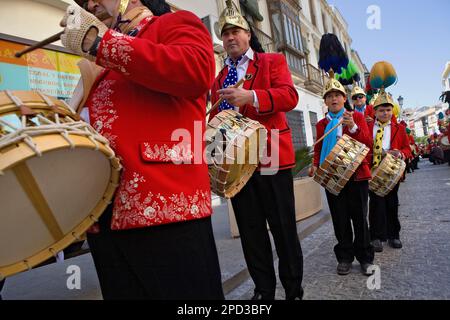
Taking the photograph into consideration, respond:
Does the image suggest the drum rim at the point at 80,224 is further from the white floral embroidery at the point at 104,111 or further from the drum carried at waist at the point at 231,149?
the drum carried at waist at the point at 231,149

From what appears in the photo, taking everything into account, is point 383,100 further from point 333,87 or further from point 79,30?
point 79,30

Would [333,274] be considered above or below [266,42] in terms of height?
below

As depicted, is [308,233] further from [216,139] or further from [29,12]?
[29,12]

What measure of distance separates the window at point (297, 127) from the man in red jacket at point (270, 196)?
12.7m

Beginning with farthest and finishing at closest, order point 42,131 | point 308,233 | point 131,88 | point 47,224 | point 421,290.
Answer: point 308,233 → point 421,290 → point 131,88 → point 47,224 → point 42,131

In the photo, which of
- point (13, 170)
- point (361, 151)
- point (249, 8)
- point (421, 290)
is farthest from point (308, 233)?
point (249, 8)

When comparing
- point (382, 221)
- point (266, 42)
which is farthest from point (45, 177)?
point (266, 42)

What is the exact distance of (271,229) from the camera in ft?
8.14

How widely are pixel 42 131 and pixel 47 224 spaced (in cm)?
37

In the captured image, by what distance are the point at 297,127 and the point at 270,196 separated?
45.7ft

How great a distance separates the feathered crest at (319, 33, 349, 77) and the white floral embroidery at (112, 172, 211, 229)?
184 inches

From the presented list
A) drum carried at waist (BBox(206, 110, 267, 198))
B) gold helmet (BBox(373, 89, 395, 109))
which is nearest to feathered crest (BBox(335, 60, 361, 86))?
gold helmet (BBox(373, 89, 395, 109))

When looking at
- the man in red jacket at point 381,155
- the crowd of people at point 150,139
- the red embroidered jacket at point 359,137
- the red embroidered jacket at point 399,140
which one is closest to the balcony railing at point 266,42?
the man in red jacket at point 381,155

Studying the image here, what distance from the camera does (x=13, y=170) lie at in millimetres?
875
